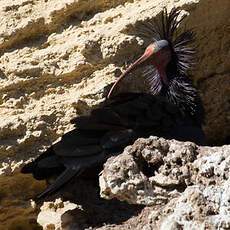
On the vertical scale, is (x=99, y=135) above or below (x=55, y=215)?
above

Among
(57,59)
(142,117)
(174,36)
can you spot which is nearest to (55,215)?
(142,117)

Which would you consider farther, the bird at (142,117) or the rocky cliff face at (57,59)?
the rocky cliff face at (57,59)

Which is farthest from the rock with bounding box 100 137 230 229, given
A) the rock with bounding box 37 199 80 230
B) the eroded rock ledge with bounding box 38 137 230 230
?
the rock with bounding box 37 199 80 230

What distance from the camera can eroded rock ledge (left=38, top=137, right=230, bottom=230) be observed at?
10.3 feet

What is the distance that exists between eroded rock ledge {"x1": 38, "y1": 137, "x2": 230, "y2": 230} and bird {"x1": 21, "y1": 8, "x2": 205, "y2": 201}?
30 centimetres

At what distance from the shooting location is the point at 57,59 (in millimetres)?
4375

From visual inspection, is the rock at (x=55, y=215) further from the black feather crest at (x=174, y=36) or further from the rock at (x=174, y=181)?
the black feather crest at (x=174, y=36)

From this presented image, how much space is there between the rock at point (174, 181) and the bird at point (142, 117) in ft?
1.02

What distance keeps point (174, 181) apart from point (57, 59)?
4.02 ft

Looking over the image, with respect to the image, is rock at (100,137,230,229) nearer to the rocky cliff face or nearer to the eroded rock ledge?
the eroded rock ledge

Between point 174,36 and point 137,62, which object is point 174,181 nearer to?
point 137,62

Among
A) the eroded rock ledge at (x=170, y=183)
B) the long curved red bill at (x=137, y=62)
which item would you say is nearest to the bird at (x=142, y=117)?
the long curved red bill at (x=137, y=62)

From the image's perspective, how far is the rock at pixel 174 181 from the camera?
3.14m

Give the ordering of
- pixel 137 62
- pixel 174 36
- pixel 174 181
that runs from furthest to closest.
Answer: pixel 174 36 → pixel 137 62 → pixel 174 181
